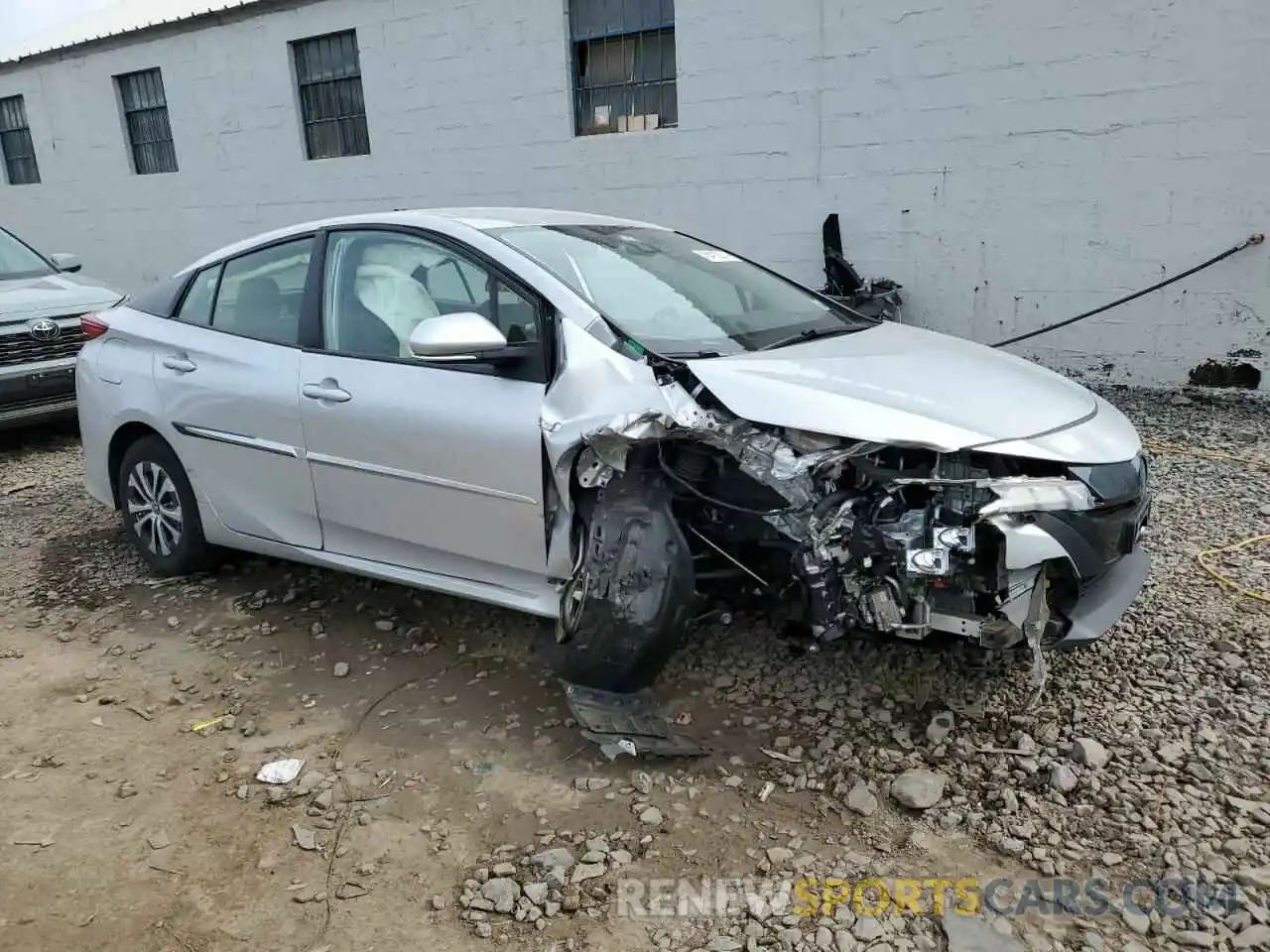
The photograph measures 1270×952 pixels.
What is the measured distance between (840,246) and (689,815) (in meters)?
6.28

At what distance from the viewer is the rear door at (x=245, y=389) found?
12.2ft

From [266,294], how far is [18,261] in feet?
17.7

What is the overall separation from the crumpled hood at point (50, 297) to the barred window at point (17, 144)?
9486mm

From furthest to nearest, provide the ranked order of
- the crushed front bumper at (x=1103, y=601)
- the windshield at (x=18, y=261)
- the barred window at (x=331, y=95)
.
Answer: the barred window at (x=331, y=95), the windshield at (x=18, y=261), the crushed front bumper at (x=1103, y=601)

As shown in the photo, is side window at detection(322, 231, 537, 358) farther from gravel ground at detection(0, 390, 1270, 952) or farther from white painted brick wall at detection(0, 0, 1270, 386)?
white painted brick wall at detection(0, 0, 1270, 386)

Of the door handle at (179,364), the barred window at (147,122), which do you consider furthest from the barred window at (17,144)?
the door handle at (179,364)

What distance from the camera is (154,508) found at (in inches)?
173

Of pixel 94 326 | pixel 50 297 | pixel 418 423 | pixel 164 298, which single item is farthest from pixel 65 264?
pixel 418 423

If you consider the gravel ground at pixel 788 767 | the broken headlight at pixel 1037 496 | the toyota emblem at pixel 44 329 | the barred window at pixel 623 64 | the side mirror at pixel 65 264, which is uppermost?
the barred window at pixel 623 64

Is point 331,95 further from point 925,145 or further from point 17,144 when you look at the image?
point 17,144

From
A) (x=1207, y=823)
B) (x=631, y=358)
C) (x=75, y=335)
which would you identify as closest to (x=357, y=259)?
(x=631, y=358)

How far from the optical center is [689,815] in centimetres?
269

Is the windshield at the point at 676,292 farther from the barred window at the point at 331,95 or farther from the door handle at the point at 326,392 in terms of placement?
the barred window at the point at 331,95

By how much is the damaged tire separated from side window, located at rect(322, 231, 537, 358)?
81 centimetres
